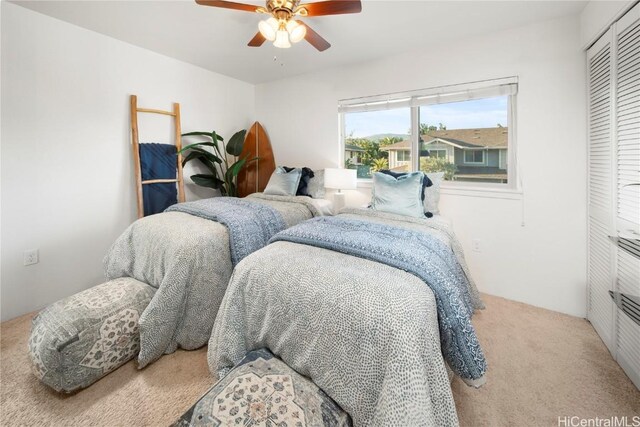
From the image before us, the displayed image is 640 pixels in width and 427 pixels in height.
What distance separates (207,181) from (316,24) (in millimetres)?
2138

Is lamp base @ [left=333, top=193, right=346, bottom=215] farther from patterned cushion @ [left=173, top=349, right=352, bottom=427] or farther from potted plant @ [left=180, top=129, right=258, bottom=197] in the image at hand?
patterned cushion @ [left=173, top=349, right=352, bottom=427]

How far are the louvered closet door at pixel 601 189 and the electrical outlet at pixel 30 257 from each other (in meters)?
4.20

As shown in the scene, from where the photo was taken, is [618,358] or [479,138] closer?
[618,358]

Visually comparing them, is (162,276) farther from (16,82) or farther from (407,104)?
(407,104)

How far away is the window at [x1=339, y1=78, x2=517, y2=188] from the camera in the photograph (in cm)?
265

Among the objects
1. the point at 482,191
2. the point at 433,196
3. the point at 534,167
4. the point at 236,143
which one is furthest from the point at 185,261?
the point at 534,167

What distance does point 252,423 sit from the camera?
1.11 meters

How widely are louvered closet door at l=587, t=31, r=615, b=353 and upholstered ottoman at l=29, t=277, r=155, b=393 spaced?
297 cm

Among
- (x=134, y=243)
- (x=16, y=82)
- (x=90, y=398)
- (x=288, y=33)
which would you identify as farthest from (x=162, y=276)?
(x=16, y=82)

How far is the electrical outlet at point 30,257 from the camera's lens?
2.34m

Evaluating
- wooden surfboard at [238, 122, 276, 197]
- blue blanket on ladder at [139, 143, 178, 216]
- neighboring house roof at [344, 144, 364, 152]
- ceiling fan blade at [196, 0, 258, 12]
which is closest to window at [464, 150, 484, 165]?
neighboring house roof at [344, 144, 364, 152]

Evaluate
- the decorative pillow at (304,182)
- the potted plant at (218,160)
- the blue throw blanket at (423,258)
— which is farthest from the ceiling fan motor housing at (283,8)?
the potted plant at (218,160)

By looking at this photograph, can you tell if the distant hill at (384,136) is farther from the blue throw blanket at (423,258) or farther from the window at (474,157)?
the blue throw blanket at (423,258)

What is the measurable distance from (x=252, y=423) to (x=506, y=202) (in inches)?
101
